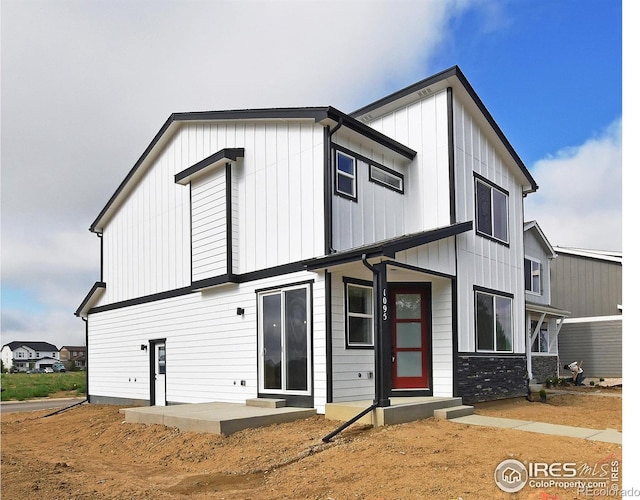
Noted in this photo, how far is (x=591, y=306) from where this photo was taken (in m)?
26.0

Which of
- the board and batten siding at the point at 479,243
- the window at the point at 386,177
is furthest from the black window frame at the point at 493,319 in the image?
the window at the point at 386,177

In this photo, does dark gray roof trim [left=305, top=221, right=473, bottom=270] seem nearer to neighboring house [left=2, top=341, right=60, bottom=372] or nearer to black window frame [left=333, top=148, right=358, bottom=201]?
black window frame [left=333, top=148, right=358, bottom=201]

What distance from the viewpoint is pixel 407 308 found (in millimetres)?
12766

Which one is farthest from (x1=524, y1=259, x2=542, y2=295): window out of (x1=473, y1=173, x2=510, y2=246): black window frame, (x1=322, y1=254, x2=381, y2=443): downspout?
(x1=322, y1=254, x2=381, y2=443): downspout

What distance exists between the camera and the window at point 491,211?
48.6 feet

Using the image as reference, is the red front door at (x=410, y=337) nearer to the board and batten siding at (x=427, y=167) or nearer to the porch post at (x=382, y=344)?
the board and batten siding at (x=427, y=167)

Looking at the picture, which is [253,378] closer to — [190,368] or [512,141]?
[190,368]

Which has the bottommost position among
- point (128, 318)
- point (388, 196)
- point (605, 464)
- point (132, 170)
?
point (605, 464)

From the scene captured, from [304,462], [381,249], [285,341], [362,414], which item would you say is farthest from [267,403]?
[381,249]

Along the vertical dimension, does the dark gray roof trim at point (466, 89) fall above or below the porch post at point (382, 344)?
above

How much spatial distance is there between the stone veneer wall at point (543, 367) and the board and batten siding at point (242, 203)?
13.2m

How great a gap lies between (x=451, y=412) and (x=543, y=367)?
43.4 feet

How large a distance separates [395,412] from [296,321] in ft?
9.50

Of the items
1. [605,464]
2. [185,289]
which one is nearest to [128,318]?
[185,289]
